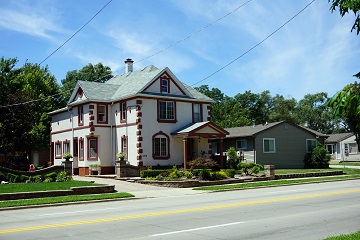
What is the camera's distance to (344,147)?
67.1 metres

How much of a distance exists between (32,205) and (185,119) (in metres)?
22.0

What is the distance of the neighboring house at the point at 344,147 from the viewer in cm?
6425

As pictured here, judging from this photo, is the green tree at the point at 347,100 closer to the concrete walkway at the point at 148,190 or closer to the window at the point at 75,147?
the concrete walkway at the point at 148,190

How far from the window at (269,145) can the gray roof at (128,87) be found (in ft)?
25.2

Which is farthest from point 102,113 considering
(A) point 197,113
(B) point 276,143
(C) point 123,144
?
(B) point 276,143

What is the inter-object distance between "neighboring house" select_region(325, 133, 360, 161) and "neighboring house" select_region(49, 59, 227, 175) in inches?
1317

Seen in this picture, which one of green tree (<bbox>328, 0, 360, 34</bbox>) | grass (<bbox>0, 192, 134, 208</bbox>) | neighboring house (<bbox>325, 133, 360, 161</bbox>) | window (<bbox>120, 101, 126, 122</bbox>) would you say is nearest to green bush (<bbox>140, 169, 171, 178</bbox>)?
window (<bbox>120, 101, 126, 122</bbox>)

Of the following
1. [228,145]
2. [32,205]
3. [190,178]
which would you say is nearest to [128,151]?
[190,178]

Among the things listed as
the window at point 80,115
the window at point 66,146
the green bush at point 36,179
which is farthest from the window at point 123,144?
the green bush at point 36,179

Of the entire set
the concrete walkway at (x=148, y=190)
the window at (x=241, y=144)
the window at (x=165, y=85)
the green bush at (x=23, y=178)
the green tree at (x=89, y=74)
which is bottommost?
the concrete walkway at (x=148, y=190)

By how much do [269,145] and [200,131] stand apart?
10387 mm

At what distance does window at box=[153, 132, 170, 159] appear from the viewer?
36.5m

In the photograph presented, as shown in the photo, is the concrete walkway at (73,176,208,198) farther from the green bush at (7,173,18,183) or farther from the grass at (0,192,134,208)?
the green bush at (7,173,18,183)

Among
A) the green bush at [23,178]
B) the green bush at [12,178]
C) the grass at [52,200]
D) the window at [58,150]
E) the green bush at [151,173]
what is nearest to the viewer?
the grass at [52,200]
